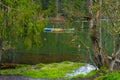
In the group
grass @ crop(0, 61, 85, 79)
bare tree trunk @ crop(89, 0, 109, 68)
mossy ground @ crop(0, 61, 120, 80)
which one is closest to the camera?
mossy ground @ crop(0, 61, 120, 80)

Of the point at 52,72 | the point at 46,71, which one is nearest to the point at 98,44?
the point at 52,72

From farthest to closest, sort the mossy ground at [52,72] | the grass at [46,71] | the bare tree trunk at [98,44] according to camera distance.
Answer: the bare tree trunk at [98,44] < the grass at [46,71] < the mossy ground at [52,72]

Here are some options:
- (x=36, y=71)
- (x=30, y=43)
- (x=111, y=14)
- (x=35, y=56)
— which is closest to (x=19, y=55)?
(x=35, y=56)

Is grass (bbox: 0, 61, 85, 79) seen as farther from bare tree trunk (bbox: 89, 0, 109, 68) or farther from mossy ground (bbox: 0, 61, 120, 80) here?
bare tree trunk (bbox: 89, 0, 109, 68)

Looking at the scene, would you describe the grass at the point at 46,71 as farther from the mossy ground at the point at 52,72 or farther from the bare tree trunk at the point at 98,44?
the bare tree trunk at the point at 98,44

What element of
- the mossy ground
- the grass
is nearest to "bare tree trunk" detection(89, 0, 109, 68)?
the mossy ground

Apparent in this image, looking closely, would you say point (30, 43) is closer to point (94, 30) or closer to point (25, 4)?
point (25, 4)

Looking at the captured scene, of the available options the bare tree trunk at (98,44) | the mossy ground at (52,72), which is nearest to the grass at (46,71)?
the mossy ground at (52,72)

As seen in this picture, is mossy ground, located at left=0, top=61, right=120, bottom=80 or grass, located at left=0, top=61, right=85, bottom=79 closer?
mossy ground, located at left=0, top=61, right=120, bottom=80

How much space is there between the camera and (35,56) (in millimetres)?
33500

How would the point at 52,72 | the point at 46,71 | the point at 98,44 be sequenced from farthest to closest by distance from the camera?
the point at 98,44 < the point at 46,71 < the point at 52,72

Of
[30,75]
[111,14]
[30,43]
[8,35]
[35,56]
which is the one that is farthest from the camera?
[35,56]

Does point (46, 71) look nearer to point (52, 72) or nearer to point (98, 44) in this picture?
point (52, 72)

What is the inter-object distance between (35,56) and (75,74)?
14270 millimetres
